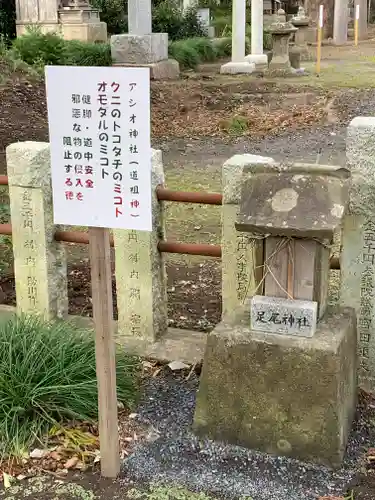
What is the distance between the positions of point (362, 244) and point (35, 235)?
5.88 ft

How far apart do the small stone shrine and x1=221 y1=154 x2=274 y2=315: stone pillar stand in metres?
0.45

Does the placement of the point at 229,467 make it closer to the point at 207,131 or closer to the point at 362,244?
the point at 362,244

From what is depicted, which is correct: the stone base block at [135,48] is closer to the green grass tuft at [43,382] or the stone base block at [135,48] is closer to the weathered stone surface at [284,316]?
the green grass tuft at [43,382]

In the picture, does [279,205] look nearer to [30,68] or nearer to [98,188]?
[98,188]

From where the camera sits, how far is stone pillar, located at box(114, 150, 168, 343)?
3871 millimetres

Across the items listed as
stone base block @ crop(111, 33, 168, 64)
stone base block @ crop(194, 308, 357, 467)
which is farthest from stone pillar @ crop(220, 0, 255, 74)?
stone base block @ crop(194, 308, 357, 467)

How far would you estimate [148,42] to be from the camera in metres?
14.5

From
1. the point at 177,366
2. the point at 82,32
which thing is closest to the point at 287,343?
the point at 177,366

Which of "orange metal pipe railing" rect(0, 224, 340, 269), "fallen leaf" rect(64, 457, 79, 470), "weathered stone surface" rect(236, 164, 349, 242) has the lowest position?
"fallen leaf" rect(64, 457, 79, 470)

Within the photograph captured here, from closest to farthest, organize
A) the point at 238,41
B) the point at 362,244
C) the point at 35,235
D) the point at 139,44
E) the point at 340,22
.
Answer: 1. the point at 362,244
2. the point at 35,235
3. the point at 139,44
4. the point at 238,41
5. the point at 340,22

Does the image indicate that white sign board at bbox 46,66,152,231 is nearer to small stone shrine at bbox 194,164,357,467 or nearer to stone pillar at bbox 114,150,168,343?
small stone shrine at bbox 194,164,357,467

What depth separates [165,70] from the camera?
15.0m

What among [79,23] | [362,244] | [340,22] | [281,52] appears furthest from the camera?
[340,22]

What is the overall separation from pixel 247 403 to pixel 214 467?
295 millimetres
